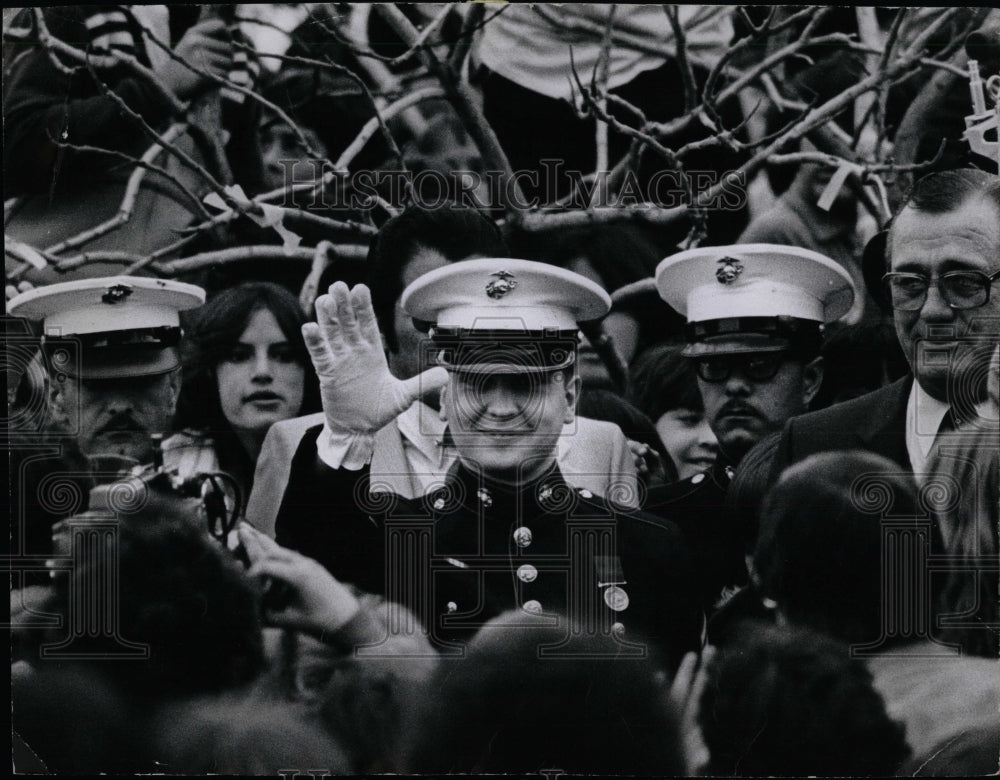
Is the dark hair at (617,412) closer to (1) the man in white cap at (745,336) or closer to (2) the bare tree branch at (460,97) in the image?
(1) the man in white cap at (745,336)

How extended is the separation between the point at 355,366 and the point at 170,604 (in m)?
1.02

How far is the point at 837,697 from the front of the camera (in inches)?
143

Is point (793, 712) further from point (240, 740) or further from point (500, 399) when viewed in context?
point (240, 740)

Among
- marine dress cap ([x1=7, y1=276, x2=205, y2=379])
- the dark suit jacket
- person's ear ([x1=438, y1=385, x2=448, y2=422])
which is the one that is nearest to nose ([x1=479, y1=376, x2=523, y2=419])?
person's ear ([x1=438, y1=385, x2=448, y2=422])

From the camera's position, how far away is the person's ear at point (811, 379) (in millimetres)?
3551

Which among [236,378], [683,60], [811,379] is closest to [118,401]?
[236,378]

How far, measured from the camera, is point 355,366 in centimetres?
354

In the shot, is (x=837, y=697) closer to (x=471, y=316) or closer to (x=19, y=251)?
(x=471, y=316)

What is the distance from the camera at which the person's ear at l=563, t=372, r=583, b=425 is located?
3547 millimetres

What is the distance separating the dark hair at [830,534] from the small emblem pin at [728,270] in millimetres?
650

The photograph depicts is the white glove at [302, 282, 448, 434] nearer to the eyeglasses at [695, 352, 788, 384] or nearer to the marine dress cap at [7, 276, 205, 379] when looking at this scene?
the marine dress cap at [7, 276, 205, 379]

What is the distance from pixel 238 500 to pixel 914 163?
2.49m

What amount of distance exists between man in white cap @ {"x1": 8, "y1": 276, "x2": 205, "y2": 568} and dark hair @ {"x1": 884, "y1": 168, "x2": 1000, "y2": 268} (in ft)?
7.75

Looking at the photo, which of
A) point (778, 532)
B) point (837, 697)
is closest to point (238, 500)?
point (778, 532)
